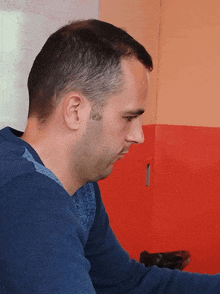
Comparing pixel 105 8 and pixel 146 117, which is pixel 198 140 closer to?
pixel 146 117

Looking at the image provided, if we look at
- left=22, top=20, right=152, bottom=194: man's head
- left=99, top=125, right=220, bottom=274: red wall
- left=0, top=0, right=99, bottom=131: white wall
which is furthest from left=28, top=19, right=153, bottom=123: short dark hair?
left=99, top=125, right=220, bottom=274: red wall

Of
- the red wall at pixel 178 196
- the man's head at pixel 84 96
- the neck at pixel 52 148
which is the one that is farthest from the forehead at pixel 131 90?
the red wall at pixel 178 196

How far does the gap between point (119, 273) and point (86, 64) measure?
49 cm

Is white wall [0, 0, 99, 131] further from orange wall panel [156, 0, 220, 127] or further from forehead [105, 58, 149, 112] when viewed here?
orange wall panel [156, 0, 220, 127]

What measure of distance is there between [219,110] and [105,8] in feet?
2.87

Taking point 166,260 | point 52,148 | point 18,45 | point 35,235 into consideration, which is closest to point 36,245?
point 35,235

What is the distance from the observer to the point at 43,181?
50 cm

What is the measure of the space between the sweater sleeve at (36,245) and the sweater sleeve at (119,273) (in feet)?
1.20

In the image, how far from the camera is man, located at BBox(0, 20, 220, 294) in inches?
19.2

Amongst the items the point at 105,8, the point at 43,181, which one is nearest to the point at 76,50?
the point at 43,181

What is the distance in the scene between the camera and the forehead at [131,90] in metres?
0.71

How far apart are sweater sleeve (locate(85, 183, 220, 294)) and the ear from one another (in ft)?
0.74

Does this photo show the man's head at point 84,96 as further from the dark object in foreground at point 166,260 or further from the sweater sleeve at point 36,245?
the dark object in foreground at point 166,260

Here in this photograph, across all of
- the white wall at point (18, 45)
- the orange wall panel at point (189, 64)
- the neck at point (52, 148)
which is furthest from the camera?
the orange wall panel at point (189, 64)
